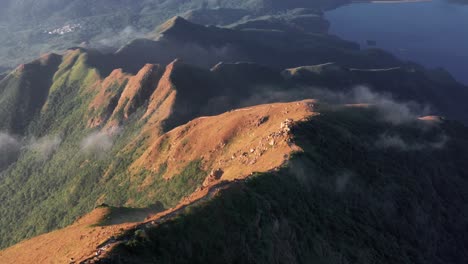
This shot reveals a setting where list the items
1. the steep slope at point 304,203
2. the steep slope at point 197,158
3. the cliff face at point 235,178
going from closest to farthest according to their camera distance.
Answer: the steep slope at point 304,203 < the cliff face at point 235,178 < the steep slope at point 197,158

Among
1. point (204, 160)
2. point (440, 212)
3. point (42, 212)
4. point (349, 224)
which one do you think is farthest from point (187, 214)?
point (42, 212)

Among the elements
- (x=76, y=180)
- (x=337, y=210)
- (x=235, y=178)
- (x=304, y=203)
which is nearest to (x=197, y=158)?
(x=235, y=178)

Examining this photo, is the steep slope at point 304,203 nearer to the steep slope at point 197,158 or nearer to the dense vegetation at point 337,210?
the dense vegetation at point 337,210

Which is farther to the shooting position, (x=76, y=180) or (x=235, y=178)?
(x=76, y=180)

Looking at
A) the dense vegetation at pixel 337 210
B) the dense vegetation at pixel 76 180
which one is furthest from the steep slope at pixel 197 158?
the dense vegetation at pixel 337 210

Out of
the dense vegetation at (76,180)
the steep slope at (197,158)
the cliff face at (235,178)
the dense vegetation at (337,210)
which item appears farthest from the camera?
the dense vegetation at (76,180)

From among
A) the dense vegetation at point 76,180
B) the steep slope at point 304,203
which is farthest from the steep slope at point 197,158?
the dense vegetation at point 76,180

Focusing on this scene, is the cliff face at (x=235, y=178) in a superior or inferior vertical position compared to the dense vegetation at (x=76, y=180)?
superior

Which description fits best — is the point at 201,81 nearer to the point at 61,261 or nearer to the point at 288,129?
the point at 288,129

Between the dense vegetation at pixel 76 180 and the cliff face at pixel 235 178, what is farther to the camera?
the dense vegetation at pixel 76 180

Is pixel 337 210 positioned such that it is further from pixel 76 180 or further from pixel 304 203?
pixel 76 180
